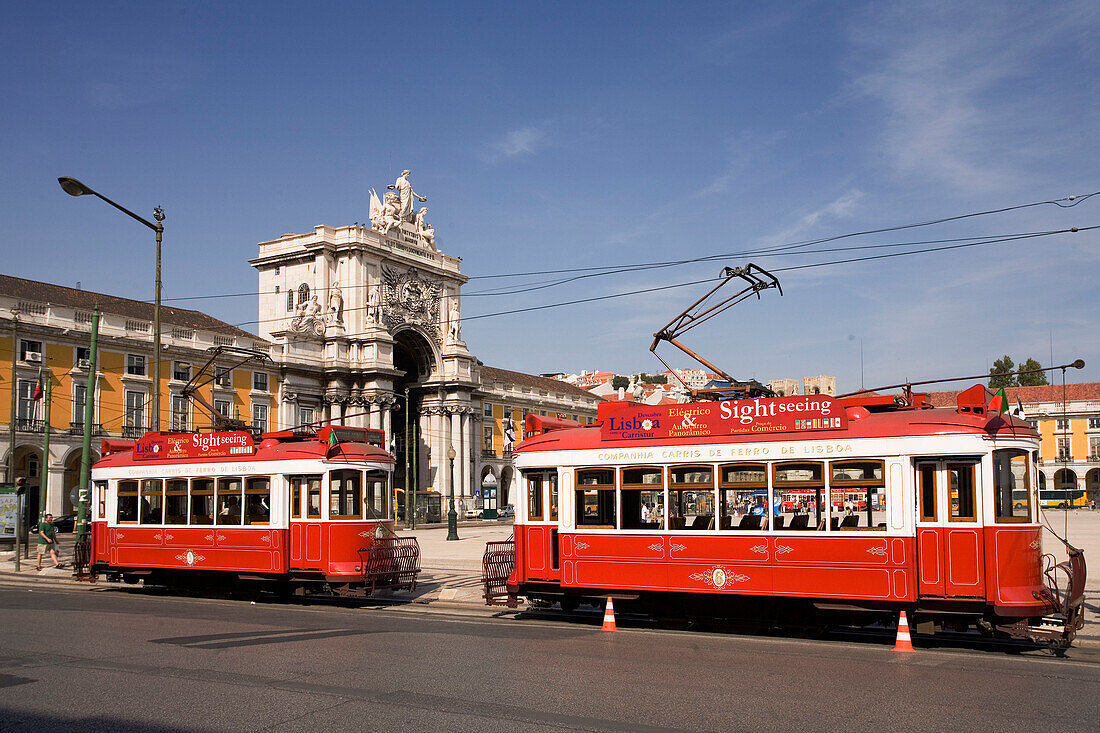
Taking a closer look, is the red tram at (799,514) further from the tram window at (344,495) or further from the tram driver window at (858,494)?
the tram window at (344,495)

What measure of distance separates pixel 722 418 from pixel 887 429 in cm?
233

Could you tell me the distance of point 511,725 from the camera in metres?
8.09

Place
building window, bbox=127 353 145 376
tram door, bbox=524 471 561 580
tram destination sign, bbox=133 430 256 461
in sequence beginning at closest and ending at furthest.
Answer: tram door, bbox=524 471 561 580 → tram destination sign, bbox=133 430 256 461 → building window, bbox=127 353 145 376

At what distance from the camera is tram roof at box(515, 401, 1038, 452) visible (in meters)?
12.7

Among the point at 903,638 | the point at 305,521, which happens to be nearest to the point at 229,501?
the point at 305,521

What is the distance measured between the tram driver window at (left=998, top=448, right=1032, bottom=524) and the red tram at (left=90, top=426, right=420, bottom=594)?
35.7ft

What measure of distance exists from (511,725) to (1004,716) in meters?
4.22

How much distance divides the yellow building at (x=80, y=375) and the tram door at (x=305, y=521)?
85.5ft

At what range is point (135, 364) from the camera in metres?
51.6

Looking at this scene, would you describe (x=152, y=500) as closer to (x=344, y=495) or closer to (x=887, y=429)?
(x=344, y=495)

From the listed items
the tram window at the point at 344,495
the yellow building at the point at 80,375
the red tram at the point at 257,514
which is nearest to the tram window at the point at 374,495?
the red tram at the point at 257,514

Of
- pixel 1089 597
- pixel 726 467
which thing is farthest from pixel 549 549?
pixel 1089 597

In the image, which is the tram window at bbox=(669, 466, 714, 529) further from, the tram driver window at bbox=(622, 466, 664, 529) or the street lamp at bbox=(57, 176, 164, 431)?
the street lamp at bbox=(57, 176, 164, 431)

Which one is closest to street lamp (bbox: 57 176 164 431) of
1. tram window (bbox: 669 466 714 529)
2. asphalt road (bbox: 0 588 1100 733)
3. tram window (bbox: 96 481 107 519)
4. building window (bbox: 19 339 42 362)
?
tram window (bbox: 96 481 107 519)
